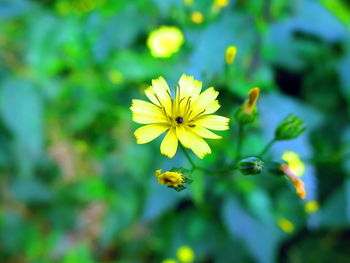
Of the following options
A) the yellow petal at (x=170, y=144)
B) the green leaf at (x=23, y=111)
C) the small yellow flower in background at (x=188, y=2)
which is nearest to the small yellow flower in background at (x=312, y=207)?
the small yellow flower in background at (x=188, y=2)

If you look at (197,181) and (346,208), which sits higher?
(197,181)

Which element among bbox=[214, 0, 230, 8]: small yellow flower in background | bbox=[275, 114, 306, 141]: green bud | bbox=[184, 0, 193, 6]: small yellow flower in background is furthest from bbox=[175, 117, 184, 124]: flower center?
bbox=[184, 0, 193, 6]: small yellow flower in background

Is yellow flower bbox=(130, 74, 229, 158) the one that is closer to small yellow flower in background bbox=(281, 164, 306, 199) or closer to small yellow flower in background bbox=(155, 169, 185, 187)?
small yellow flower in background bbox=(155, 169, 185, 187)

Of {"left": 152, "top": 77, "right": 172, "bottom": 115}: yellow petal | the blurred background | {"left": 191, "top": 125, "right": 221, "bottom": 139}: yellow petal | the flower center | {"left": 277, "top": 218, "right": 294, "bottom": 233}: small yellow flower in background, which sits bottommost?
{"left": 191, "top": 125, "right": 221, "bottom": 139}: yellow petal

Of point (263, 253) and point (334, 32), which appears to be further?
point (263, 253)

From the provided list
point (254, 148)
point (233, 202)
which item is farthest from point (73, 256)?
point (254, 148)

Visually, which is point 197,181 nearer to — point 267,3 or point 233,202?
Answer: point 233,202

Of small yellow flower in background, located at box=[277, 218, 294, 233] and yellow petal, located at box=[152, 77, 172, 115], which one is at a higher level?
small yellow flower in background, located at box=[277, 218, 294, 233]
